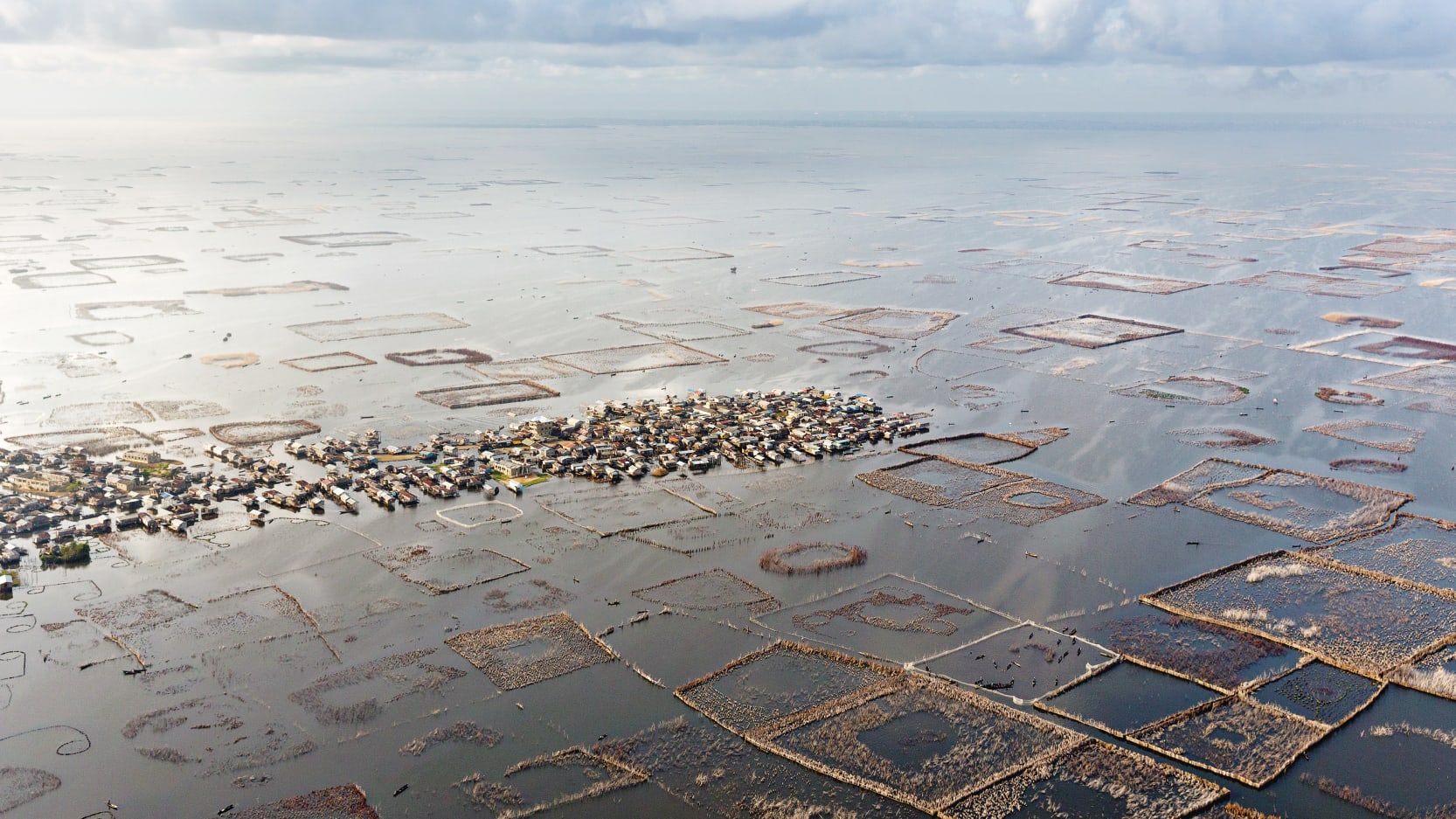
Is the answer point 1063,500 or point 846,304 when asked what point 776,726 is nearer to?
point 1063,500

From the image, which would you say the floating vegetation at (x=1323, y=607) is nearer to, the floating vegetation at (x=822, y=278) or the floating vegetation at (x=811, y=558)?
the floating vegetation at (x=811, y=558)

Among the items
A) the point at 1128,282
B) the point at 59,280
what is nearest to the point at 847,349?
the point at 1128,282

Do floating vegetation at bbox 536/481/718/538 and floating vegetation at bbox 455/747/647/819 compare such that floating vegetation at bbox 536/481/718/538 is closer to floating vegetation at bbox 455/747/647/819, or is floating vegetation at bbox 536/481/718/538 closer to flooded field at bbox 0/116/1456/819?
flooded field at bbox 0/116/1456/819

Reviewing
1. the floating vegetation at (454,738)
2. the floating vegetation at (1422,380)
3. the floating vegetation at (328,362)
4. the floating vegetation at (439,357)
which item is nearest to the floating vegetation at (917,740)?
the floating vegetation at (454,738)

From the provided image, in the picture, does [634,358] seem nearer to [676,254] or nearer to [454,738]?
[454,738]

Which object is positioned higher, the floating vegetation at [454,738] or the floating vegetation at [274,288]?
the floating vegetation at [274,288]
